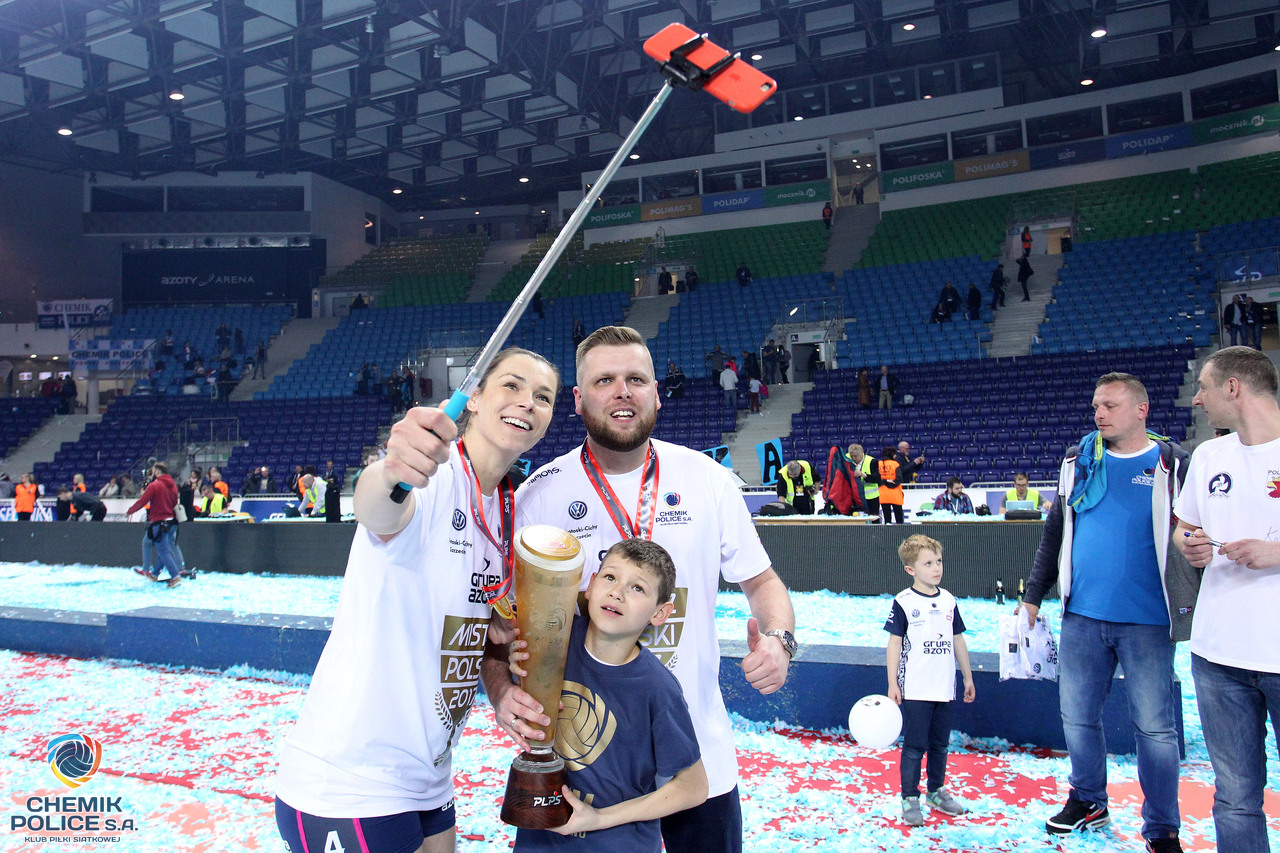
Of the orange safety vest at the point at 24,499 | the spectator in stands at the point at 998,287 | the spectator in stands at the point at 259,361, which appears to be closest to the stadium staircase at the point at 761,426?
the spectator in stands at the point at 998,287

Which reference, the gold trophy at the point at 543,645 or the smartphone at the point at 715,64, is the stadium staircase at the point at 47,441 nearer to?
the gold trophy at the point at 543,645

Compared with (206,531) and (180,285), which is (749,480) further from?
(180,285)

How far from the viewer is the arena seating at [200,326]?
88.2 feet

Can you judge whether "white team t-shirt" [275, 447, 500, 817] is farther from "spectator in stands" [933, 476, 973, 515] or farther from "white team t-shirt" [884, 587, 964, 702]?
"spectator in stands" [933, 476, 973, 515]

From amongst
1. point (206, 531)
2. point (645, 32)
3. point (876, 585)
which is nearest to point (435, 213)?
point (645, 32)

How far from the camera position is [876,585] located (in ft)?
29.1

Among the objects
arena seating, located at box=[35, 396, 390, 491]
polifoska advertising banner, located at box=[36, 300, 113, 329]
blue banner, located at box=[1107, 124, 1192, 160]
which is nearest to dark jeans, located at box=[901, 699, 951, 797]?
arena seating, located at box=[35, 396, 390, 491]

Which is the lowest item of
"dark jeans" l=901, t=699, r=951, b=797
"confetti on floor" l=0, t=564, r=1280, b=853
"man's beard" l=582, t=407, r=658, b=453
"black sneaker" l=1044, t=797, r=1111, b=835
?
"confetti on floor" l=0, t=564, r=1280, b=853

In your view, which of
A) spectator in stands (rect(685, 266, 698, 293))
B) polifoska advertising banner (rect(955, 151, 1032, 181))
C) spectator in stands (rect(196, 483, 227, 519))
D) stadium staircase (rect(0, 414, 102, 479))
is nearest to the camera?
spectator in stands (rect(196, 483, 227, 519))

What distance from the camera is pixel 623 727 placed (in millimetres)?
1820

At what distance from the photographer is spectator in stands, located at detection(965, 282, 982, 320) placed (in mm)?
19531

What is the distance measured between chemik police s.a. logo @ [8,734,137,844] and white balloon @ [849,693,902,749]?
3.54 metres

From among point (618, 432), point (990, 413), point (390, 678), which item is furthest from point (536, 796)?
point (990, 413)

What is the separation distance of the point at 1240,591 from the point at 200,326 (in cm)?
3283
